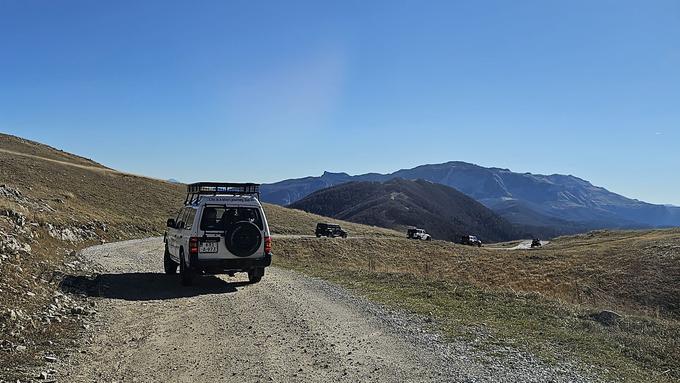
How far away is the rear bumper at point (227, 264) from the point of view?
14508 millimetres

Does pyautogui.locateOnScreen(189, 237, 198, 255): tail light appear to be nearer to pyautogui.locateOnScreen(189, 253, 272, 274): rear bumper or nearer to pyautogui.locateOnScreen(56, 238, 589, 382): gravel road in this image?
pyautogui.locateOnScreen(189, 253, 272, 274): rear bumper

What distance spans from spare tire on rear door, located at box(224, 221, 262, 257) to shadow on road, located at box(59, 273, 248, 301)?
114 centimetres

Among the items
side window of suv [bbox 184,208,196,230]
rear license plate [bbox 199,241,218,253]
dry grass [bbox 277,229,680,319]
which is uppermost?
side window of suv [bbox 184,208,196,230]

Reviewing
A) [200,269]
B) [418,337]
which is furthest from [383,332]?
[200,269]

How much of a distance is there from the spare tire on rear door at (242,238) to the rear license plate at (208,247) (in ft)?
1.15

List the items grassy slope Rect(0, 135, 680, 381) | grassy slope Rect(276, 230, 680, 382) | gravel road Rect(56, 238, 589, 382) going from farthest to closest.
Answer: grassy slope Rect(0, 135, 680, 381) < grassy slope Rect(276, 230, 680, 382) < gravel road Rect(56, 238, 589, 382)

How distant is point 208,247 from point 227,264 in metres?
0.74

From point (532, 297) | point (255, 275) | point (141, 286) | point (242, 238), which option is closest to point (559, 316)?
point (532, 297)

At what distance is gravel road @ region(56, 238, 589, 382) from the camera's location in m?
7.11

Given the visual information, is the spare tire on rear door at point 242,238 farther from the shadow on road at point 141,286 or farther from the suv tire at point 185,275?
the suv tire at point 185,275

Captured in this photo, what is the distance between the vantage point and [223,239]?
1482 centimetres

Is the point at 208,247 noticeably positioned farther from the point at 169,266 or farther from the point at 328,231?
the point at 328,231

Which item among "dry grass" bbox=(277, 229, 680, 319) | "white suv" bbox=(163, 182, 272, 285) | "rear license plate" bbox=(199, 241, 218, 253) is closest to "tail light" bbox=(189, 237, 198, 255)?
"white suv" bbox=(163, 182, 272, 285)

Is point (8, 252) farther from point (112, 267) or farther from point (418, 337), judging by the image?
point (418, 337)
